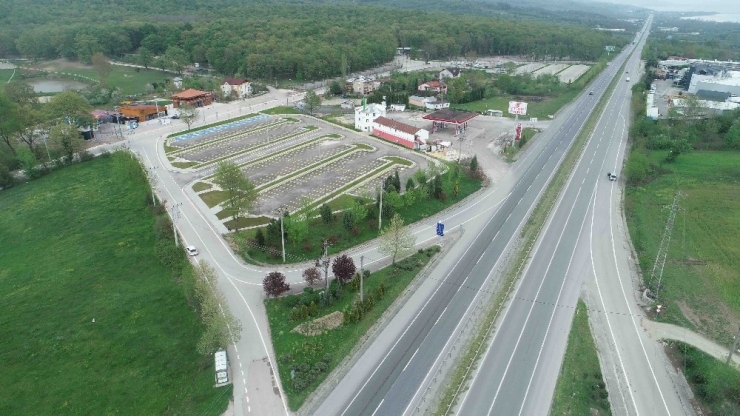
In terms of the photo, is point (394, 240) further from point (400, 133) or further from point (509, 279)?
point (400, 133)

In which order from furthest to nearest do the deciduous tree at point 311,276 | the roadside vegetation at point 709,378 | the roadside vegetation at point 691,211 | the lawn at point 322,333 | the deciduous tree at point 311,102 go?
the deciduous tree at point 311,102, the deciduous tree at point 311,276, the roadside vegetation at point 691,211, the lawn at point 322,333, the roadside vegetation at point 709,378

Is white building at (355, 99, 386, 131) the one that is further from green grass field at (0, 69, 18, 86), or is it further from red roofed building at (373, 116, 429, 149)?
green grass field at (0, 69, 18, 86)

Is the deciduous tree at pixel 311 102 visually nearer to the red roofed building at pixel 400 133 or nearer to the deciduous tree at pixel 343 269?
the red roofed building at pixel 400 133

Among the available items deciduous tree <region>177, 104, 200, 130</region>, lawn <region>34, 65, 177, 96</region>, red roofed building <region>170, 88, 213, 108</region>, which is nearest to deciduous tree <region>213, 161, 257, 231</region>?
deciduous tree <region>177, 104, 200, 130</region>

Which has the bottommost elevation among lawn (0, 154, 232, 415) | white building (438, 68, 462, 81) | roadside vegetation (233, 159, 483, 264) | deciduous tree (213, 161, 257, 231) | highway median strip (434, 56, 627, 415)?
lawn (0, 154, 232, 415)

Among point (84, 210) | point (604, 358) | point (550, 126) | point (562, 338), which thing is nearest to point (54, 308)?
point (84, 210)

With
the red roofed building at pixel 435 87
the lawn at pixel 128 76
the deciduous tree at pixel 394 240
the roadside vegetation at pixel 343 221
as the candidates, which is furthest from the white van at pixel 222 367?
→ the lawn at pixel 128 76

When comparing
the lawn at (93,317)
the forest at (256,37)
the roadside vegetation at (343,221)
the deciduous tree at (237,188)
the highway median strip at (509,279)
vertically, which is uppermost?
the forest at (256,37)
